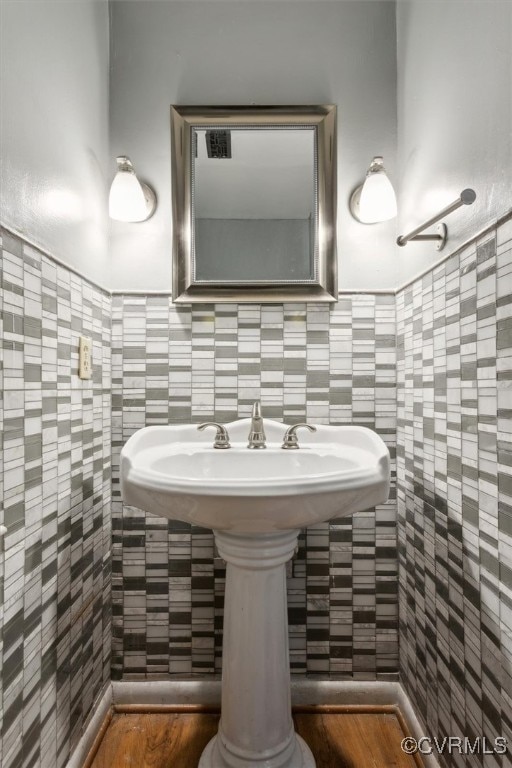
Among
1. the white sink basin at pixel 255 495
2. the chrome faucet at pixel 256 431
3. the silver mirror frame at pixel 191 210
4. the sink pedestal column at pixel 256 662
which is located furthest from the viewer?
the silver mirror frame at pixel 191 210

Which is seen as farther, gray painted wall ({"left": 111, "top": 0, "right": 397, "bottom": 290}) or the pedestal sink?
gray painted wall ({"left": 111, "top": 0, "right": 397, "bottom": 290})

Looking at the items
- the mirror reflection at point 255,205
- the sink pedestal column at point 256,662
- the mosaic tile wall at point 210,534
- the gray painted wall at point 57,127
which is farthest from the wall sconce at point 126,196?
the sink pedestal column at point 256,662

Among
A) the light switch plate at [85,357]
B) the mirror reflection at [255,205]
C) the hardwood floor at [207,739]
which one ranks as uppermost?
the mirror reflection at [255,205]

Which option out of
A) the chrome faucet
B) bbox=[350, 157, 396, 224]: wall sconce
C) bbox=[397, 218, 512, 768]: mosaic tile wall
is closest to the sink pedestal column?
the chrome faucet

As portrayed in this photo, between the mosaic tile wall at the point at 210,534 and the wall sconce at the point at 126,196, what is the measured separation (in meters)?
0.26

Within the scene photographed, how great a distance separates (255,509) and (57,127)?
95 centimetres

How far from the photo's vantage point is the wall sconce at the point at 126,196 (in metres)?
1.19

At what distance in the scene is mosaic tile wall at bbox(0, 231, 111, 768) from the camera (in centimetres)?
76

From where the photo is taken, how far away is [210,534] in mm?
1258

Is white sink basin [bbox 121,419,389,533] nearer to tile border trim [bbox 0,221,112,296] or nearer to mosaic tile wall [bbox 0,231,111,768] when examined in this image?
mosaic tile wall [bbox 0,231,111,768]

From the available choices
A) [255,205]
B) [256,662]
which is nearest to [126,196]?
[255,205]

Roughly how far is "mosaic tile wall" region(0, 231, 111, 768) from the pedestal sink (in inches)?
6.7

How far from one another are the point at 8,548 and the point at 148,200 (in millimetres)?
993

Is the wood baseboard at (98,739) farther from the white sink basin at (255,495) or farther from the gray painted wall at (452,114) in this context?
the gray painted wall at (452,114)
